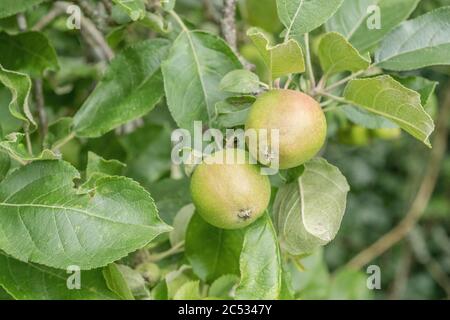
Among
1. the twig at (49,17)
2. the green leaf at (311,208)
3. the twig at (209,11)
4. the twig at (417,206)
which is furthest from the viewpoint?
the twig at (417,206)

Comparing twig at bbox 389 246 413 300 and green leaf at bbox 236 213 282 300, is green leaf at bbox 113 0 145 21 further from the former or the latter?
twig at bbox 389 246 413 300

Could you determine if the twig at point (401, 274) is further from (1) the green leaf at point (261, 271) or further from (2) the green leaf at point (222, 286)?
(1) the green leaf at point (261, 271)

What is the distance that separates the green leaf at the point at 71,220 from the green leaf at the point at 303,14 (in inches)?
12.6

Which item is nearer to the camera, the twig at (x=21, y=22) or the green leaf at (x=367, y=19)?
the green leaf at (x=367, y=19)

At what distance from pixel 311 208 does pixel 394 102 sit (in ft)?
0.64

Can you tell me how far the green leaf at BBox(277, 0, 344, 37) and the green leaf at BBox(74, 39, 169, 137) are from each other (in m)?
Answer: 0.26

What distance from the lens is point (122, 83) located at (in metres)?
1.19

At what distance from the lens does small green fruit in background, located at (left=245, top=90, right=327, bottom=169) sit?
0.91 metres

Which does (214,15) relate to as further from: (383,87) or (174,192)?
(383,87)

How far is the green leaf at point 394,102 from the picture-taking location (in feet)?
3.04

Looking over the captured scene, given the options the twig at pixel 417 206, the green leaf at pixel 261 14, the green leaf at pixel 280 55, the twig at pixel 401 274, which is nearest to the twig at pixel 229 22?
the green leaf at pixel 280 55

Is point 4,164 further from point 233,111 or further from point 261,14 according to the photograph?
point 261,14

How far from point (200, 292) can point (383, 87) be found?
499mm
